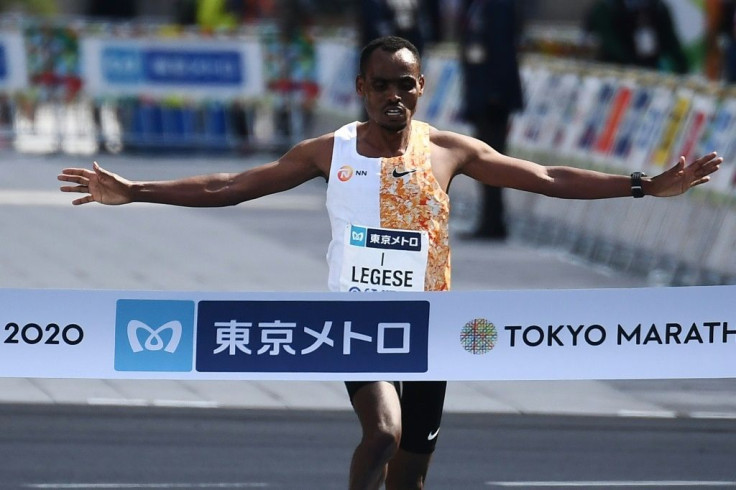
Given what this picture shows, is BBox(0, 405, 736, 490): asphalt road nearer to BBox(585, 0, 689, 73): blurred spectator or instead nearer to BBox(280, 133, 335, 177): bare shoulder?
BBox(280, 133, 335, 177): bare shoulder

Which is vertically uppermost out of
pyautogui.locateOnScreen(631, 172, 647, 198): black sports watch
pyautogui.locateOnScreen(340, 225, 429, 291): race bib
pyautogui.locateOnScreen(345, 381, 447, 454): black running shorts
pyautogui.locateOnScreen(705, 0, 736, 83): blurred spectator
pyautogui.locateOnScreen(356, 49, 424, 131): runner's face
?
pyautogui.locateOnScreen(356, 49, 424, 131): runner's face

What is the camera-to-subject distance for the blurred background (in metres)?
13.8

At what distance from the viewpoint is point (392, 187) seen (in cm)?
600

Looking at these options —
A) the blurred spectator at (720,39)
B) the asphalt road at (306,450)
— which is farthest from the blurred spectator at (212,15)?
the asphalt road at (306,450)

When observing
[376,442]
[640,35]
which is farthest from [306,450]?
[640,35]

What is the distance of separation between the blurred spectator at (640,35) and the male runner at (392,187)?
12.8m

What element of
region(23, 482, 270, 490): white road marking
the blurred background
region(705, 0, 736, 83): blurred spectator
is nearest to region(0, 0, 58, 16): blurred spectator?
the blurred background

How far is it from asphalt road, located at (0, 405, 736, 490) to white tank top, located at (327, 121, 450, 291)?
216cm

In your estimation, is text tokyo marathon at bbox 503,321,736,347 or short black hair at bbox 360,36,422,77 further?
text tokyo marathon at bbox 503,321,736,347

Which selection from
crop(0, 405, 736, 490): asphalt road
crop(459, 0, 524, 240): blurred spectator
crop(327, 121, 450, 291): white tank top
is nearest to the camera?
crop(327, 121, 450, 291): white tank top

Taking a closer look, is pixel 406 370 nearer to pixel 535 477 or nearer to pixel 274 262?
pixel 535 477

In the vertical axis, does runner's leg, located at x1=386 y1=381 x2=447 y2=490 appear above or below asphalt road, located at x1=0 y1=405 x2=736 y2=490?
above

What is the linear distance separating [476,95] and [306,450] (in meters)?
6.98

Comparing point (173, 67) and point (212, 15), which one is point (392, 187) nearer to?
point (173, 67)
